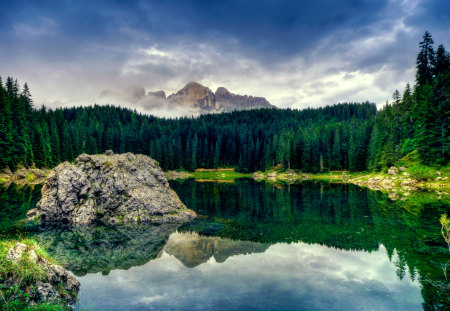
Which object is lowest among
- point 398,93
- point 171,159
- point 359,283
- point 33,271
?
point 359,283

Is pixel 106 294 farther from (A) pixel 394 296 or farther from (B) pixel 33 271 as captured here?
(A) pixel 394 296

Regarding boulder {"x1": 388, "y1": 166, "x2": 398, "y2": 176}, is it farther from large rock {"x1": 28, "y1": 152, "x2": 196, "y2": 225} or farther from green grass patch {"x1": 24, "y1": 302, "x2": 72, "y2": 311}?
green grass patch {"x1": 24, "y1": 302, "x2": 72, "y2": 311}

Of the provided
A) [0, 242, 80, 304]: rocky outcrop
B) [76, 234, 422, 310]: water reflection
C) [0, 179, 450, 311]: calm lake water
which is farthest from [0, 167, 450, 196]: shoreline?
[0, 242, 80, 304]: rocky outcrop

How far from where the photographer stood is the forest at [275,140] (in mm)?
65438

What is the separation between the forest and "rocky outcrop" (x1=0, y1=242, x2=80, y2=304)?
70784 mm

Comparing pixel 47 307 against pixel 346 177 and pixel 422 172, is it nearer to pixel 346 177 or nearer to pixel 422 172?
pixel 422 172

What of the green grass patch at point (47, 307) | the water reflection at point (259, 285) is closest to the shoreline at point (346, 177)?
the water reflection at point (259, 285)

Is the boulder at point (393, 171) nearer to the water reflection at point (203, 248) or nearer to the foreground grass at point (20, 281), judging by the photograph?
the water reflection at point (203, 248)

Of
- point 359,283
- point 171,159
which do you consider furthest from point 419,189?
point 171,159

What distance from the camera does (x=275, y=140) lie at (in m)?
140

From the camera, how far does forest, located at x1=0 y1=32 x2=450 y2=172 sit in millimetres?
65438

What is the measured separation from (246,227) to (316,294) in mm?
15108

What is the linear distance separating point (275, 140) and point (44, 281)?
133130mm

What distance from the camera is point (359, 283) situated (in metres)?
15.9
